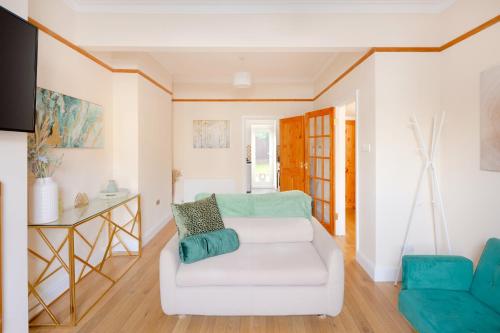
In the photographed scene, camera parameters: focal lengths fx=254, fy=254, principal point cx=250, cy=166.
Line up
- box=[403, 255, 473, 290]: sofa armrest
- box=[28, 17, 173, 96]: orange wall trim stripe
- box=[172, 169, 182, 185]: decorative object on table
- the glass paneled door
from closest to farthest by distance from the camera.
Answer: box=[403, 255, 473, 290]: sofa armrest
box=[28, 17, 173, 96]: orange wall trim stripe
the glass paneled door
box=[172, 169, 182, 185]: decorative object on table

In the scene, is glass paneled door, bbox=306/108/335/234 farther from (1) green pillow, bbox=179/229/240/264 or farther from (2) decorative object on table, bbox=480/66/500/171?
(1) green pillow, bbox=179/229/240/264

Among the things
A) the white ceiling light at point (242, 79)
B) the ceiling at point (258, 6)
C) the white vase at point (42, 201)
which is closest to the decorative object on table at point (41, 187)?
the white vase at point (42, 201)

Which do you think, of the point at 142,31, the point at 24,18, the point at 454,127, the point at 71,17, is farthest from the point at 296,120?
the point at 24,18

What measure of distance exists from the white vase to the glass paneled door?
11.5ft

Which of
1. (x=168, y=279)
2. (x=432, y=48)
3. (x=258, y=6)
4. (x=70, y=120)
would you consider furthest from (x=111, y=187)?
(x=432, y=48)

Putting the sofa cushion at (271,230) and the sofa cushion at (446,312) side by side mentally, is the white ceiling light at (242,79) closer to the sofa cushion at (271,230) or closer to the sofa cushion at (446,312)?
the sofa cushion at (271,230)

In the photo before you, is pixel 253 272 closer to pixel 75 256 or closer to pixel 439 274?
pixel 439 274

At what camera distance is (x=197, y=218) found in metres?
2.30

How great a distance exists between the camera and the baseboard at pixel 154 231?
3702 millimetres

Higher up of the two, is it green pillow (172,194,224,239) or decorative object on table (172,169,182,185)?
decorative object on table (172,169,182,185)

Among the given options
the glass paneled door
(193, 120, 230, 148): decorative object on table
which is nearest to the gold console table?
(193, 120, 230, 148): decorative object on table

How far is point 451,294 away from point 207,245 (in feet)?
5.89

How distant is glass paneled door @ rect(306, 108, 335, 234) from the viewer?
13.2 ft

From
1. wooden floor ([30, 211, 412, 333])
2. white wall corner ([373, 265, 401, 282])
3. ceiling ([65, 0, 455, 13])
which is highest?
ceiling ([65, 0, 455, 13])
